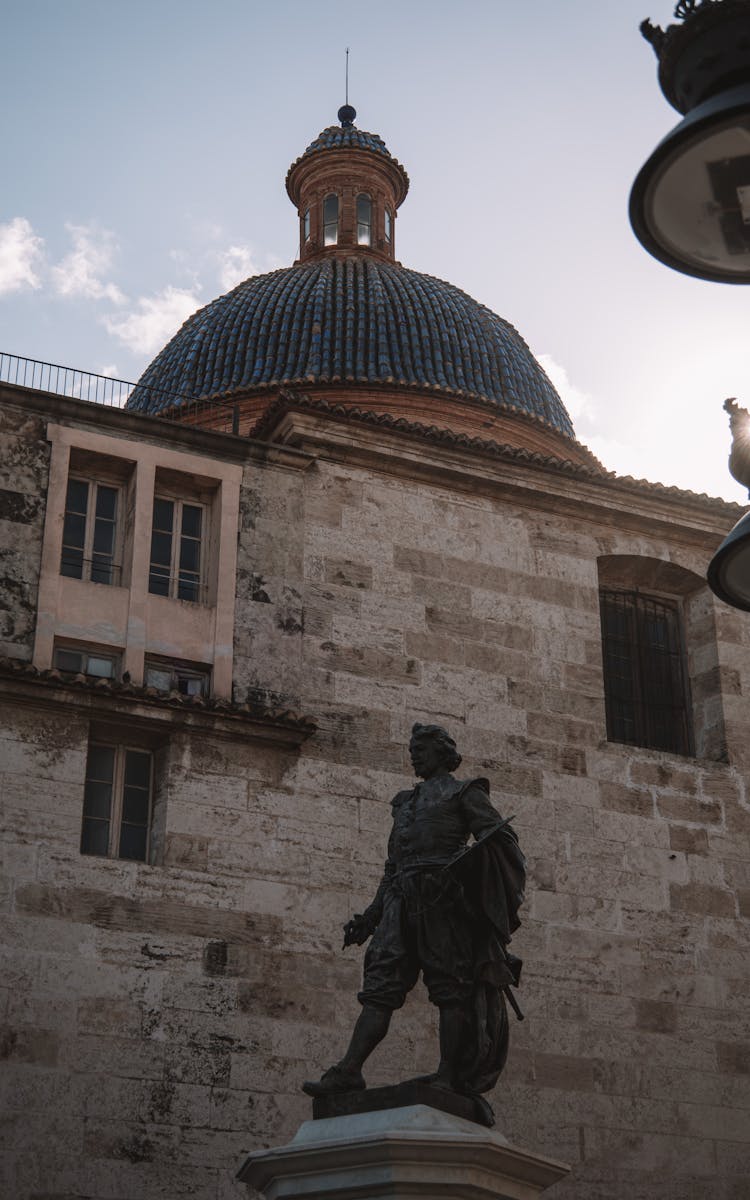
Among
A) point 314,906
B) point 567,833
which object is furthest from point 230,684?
point 567,833

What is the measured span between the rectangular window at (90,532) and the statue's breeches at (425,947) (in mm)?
7831

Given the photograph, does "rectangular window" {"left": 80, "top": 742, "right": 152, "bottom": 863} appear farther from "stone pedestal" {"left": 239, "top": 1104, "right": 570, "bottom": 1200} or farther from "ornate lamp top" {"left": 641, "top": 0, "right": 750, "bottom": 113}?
"ornate lamp top" {"left": 641, "top": 0, "right": 750, "bottom": 113}

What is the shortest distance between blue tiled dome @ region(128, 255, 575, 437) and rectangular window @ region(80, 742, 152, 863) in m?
13.6

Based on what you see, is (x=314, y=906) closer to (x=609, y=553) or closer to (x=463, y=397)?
(x=609, y=553)

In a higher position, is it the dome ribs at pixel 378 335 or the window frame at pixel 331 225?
the window frame at pixel 331 225

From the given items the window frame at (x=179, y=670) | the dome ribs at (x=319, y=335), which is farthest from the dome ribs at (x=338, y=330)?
the window frame at (x=179, y=670)

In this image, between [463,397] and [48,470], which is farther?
[463,397]

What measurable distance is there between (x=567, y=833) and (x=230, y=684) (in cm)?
398

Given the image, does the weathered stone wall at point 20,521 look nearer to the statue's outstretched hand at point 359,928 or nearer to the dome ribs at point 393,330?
the statue's outstretched hand at point 359,928

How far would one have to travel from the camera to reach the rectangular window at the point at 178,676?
17.9 metres

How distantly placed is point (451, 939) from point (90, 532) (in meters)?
8.60

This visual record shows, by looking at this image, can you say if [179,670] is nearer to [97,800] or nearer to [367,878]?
[97,800]

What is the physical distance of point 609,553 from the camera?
20938 mm

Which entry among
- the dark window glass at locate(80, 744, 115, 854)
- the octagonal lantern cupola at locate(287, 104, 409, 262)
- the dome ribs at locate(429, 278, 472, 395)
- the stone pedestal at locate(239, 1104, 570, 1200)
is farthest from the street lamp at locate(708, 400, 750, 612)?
the octagonal lantern cupola at locate(287, 104, 409, 262)
